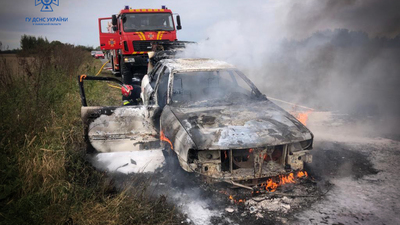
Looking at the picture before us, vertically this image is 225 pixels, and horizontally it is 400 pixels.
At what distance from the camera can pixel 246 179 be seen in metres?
3.21

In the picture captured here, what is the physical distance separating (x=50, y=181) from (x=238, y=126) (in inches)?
96.4

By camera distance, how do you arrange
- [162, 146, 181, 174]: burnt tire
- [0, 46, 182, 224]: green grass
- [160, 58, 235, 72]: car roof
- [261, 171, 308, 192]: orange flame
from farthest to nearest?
[160, 58, 235, 72]: car roof, [162, 146, 181, 174]: burnt tire, [261, 171, 308, 192]: orange flame, [0, 46, 182, 224]: green grass

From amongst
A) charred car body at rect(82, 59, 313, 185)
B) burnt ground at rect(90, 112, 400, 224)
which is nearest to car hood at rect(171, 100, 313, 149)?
charred car body at rect(82, 59, 313, 185)

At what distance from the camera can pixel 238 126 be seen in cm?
346

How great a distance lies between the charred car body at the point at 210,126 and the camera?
324cm

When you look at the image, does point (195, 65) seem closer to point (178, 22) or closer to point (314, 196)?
point (314, 196)

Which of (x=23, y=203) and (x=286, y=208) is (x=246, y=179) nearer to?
(x=286, y=208)

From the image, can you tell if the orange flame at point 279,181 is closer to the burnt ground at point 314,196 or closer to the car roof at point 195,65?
the burnt ground at point 314,196

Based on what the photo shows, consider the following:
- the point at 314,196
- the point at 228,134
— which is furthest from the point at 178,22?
the point at 314,196

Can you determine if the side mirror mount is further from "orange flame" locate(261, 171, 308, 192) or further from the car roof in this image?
"orange flame" locate(261, 171, 308, 192)

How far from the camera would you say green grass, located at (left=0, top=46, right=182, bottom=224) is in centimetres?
276

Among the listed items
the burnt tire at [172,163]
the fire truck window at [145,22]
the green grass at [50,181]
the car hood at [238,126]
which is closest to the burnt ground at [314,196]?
the burnt tire at [172,163]

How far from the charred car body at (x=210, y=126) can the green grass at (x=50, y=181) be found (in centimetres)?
58

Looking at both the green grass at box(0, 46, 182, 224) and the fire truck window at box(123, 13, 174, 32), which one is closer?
the green grass at box(0, 46, 182, 224)
